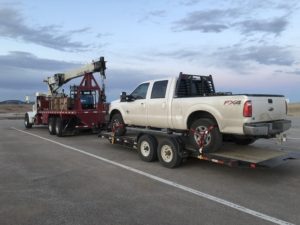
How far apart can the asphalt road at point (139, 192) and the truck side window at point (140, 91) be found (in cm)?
192

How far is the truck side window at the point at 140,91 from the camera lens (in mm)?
11210

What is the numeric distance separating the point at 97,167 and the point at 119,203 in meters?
3.40

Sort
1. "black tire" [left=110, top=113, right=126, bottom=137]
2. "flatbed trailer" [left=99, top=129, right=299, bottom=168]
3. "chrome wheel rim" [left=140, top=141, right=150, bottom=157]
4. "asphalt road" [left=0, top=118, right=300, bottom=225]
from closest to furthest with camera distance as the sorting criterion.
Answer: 1. "asphalt road" [left=0, top=118, right=300, bottom=225]
2. "flatbed trailer" [left=99, top=129, right=299, bottom=168]
3. "chrome wheel rim" [left=140, top=141, right=150, bottom=157]
4. "black tire" [left=110, top=113, right=126, bottom=137]

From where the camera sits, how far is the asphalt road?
5.67m

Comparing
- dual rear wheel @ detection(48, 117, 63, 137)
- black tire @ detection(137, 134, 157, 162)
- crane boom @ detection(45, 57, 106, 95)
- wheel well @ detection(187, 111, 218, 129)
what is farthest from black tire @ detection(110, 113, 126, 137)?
crane boom @ detection(45, 57, 106, 95)

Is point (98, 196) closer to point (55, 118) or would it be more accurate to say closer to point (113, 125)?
point (113, 125)

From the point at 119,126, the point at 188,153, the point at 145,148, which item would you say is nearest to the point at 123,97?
the point at 119,126

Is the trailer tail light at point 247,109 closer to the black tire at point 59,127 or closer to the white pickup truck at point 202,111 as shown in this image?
the white pickup truck at point 202,111

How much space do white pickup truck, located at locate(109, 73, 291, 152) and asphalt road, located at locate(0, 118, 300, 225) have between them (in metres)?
1.02

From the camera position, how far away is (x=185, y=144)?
9430 mm

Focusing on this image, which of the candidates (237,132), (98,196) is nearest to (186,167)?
(237,132)

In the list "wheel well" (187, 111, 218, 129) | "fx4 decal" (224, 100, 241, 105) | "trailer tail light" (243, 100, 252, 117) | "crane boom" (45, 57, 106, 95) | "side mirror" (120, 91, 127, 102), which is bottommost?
"wheel well" (187, 111, 218, 129)

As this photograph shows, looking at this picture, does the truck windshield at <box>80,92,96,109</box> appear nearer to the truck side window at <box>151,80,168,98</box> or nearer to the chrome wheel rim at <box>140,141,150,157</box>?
the truck side window at <box>151,80,168,98</box>

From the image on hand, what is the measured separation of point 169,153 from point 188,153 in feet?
1.81
